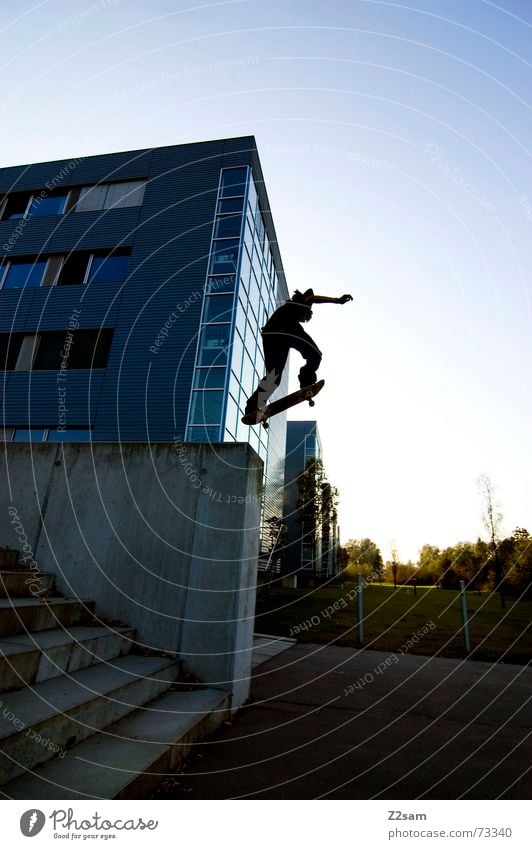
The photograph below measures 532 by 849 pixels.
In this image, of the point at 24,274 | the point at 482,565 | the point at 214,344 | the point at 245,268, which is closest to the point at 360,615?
the point at 214,344

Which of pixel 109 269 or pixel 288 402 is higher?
pixel 109 269

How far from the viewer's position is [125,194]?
20812 mm

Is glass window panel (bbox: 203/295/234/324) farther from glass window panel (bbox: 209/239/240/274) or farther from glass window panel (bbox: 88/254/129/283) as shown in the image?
glass window panel (bbox: 88/254/129/283)

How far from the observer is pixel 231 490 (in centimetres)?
562

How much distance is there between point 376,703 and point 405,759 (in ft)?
6.52

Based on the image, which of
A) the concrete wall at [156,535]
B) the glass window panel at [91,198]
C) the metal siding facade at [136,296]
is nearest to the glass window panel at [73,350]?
the metal siding facade at [136,296]

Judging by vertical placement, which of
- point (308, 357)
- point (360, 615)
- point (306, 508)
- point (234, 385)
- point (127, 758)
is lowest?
point (127, 758)

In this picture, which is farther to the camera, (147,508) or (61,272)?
(61,272)

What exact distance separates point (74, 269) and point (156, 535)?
1864 cm

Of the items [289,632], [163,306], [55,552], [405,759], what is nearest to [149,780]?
[405,759]
